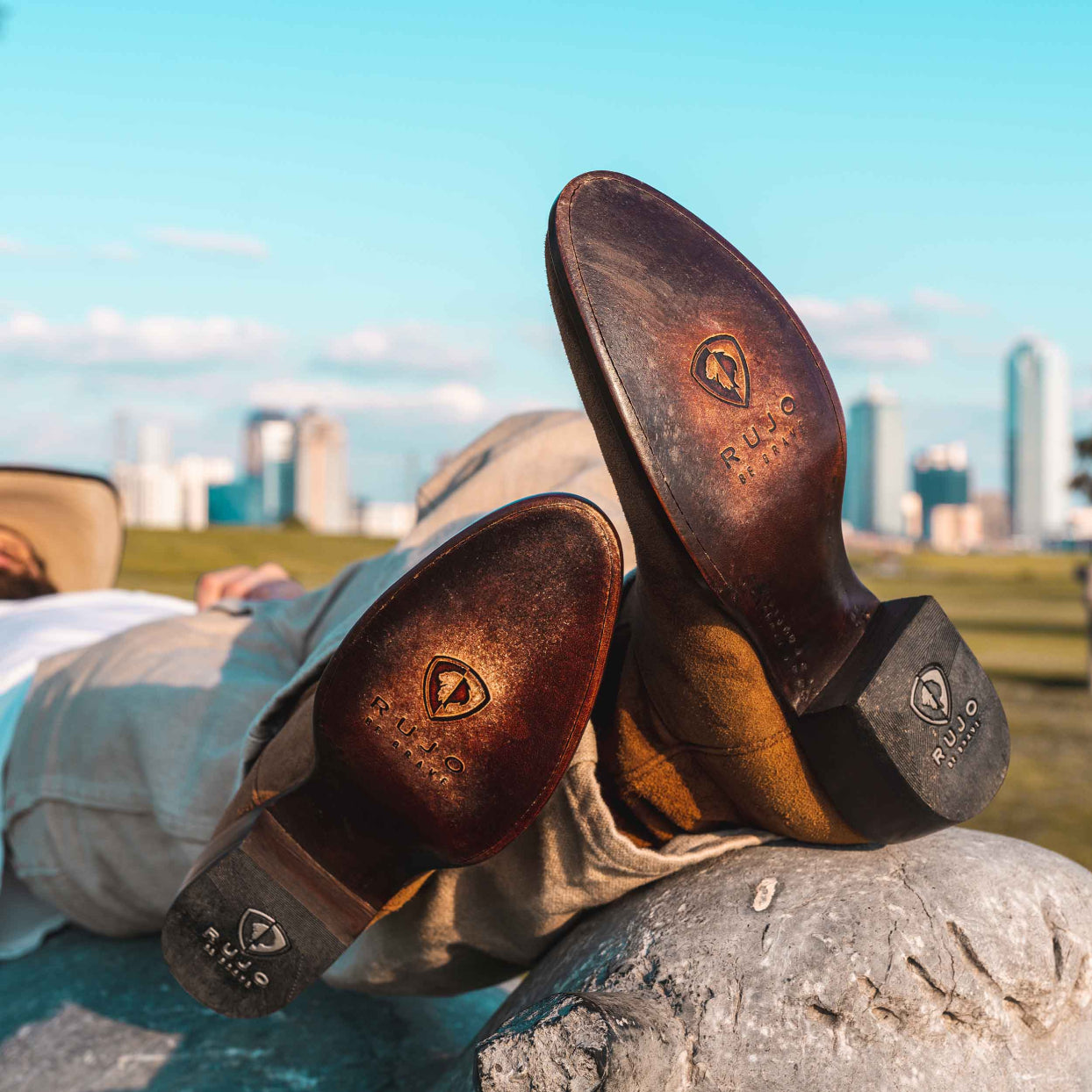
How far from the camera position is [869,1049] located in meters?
1.05

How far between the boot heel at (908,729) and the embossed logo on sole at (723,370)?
0.27 metres

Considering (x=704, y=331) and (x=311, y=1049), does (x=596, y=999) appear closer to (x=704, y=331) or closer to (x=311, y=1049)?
(x=704, y=331)

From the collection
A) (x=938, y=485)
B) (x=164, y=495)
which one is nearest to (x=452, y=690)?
(x=164, y=495)

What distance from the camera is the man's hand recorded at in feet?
7.73

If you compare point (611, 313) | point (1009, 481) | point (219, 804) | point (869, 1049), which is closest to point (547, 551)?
point (611, 313)

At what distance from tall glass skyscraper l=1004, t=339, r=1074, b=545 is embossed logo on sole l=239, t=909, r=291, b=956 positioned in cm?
17478

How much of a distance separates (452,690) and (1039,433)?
182 m

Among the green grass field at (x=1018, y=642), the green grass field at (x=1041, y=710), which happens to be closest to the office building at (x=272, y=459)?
the green grass field at (x=1018, y=642)

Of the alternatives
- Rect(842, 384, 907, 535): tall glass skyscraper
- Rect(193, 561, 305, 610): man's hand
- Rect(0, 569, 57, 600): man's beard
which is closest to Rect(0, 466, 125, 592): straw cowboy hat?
Rect(0, 569, 57, 600): man's beard

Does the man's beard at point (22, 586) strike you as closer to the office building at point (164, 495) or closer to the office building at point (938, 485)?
the office building at point (164, 495)

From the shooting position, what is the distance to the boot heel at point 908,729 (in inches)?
40.3

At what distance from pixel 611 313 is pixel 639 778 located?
1.62 feet

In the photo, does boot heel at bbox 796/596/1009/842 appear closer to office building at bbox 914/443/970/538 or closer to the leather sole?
the leather sole

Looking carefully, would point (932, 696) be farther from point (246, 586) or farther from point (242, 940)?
point (246, 586)
